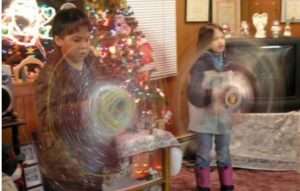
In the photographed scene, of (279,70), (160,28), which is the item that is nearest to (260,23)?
(279,70)

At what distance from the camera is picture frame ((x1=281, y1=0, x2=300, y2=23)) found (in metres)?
4.45

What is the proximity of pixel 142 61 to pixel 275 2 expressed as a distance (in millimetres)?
2030

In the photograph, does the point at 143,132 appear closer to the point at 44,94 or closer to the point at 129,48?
the point at 129,48

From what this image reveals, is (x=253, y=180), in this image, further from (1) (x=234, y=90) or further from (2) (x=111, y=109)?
(2) (x=111, y=109)

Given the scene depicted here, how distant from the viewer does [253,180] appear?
3502 millimetres

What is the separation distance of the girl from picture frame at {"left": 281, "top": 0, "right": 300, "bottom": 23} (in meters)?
1.67

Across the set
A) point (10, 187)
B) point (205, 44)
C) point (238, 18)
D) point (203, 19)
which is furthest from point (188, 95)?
point (238, 18)

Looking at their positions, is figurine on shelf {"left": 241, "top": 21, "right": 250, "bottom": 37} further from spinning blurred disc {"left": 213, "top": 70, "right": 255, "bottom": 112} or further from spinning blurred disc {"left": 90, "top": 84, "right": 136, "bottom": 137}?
spinning blurred disc {"left": 90, "top": 84, "right": 136, "bottom": 137}

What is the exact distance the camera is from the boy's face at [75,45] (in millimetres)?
2113

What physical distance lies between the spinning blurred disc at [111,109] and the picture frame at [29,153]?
56 centimetres

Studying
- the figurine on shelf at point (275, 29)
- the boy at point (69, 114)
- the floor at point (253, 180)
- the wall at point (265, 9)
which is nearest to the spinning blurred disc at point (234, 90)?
the floor at point (253, 180)

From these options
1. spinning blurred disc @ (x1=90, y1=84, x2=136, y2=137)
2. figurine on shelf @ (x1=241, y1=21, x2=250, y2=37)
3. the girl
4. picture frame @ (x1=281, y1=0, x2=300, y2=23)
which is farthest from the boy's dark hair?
picture frame @ (x1=281, y1=0, x2=300, y2=23)

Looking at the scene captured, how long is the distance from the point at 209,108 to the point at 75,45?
3.41 ft

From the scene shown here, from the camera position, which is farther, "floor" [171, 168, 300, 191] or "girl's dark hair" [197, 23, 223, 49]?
"floor" [171, 168, 300, 191]
